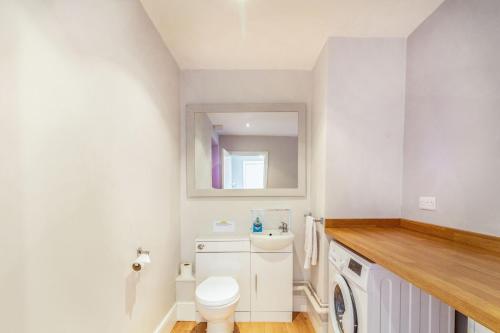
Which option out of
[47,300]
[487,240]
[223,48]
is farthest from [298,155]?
[47,300]

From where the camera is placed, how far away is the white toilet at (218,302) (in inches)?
66.2

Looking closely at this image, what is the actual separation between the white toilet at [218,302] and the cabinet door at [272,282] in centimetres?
28

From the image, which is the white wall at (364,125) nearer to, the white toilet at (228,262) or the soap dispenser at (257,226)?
the soap dispenser at (257,226)

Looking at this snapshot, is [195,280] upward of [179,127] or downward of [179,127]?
downward

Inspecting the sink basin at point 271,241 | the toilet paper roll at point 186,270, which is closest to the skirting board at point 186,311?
the toilet paper roll at point 186,270

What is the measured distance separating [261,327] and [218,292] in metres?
0.66

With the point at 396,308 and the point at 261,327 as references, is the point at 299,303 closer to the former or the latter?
the point at 261,327

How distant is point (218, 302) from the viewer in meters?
1.68

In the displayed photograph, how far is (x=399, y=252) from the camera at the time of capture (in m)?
1.20

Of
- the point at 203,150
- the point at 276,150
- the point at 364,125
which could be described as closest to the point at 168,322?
the point at 203,150

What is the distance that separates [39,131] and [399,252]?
5.53 feet

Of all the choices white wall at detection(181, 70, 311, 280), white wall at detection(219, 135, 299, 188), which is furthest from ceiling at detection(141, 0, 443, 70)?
white wall at detection(219, 135, 299, 188)

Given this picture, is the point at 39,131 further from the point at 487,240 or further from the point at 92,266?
the point at 487,240

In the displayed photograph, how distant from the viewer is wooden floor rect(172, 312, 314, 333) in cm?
A: 204
